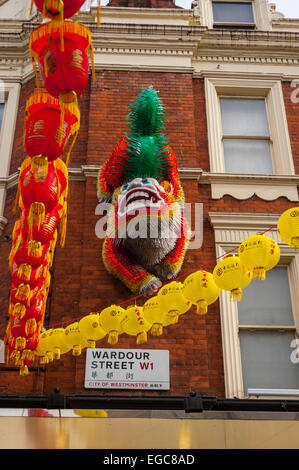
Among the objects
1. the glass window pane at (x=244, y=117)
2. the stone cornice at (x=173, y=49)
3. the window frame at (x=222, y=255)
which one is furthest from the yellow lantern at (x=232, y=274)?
the stone cornice at (x=173, y=49)

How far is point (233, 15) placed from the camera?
11.3m

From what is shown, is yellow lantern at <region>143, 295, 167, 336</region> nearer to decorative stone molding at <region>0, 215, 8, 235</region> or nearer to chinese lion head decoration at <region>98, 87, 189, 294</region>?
chinese lion head decoration at <region>98, 87, 189, 294</region>

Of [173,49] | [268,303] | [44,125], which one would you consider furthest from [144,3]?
[44,125]

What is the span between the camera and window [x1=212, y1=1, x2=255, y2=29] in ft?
36.6

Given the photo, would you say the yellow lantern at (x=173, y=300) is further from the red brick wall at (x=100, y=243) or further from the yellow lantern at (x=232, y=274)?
the red brick wall at (x=100, y=243)

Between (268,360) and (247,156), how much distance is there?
3710 mm

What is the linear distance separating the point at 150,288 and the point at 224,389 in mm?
1654

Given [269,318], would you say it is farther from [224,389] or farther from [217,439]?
[217,439]

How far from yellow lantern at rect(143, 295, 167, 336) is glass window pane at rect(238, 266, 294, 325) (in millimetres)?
2349

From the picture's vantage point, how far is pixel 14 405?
5668 millimetres

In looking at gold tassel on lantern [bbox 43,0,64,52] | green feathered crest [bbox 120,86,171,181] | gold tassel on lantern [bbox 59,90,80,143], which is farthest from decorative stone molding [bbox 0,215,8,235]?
gold tassel on lantern [bbox 43,0,64,52]

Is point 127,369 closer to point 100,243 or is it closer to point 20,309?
point 20,309

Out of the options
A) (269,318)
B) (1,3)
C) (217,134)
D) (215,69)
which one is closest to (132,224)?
(269,318)

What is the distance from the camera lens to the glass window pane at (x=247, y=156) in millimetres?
9414
